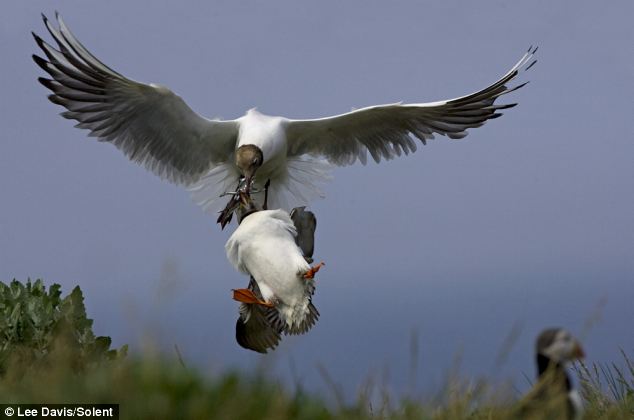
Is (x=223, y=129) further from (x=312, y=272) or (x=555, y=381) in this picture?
(x=555, y=381)

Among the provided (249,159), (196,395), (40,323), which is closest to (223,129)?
(249,159)

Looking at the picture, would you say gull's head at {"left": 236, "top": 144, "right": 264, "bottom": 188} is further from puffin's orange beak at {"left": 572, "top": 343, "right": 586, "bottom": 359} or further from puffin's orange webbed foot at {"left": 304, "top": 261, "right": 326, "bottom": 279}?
puffin's orange beak at {"left": 572, "top": 343, "right": 586, "bottom": 359}

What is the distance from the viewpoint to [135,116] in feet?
32.0

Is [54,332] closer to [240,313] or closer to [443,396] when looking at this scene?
[240,313]

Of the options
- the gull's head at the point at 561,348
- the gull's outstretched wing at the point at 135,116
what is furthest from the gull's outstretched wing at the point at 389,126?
the gull's head at the point at 561,348

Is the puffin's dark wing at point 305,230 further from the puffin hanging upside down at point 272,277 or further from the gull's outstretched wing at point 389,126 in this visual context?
the gull's outstretched wing at point 389,126

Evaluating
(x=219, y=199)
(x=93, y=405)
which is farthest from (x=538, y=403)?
(x=219, y=199)

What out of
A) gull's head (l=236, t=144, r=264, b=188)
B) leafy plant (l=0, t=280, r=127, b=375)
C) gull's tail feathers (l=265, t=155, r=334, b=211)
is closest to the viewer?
leafy plant (l=0, t=280, r=127, b=375)

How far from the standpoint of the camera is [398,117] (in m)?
10.4

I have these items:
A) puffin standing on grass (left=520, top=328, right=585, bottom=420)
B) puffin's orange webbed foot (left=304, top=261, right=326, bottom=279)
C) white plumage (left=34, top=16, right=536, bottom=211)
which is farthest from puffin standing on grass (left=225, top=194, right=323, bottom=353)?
puffin standing on grass (left=520, top=328, right=585, bottom=420)

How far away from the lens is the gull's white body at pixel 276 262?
7430mm

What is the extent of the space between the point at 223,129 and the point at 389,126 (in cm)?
182

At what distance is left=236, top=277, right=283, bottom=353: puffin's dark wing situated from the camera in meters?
8.05

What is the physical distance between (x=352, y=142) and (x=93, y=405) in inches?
268
